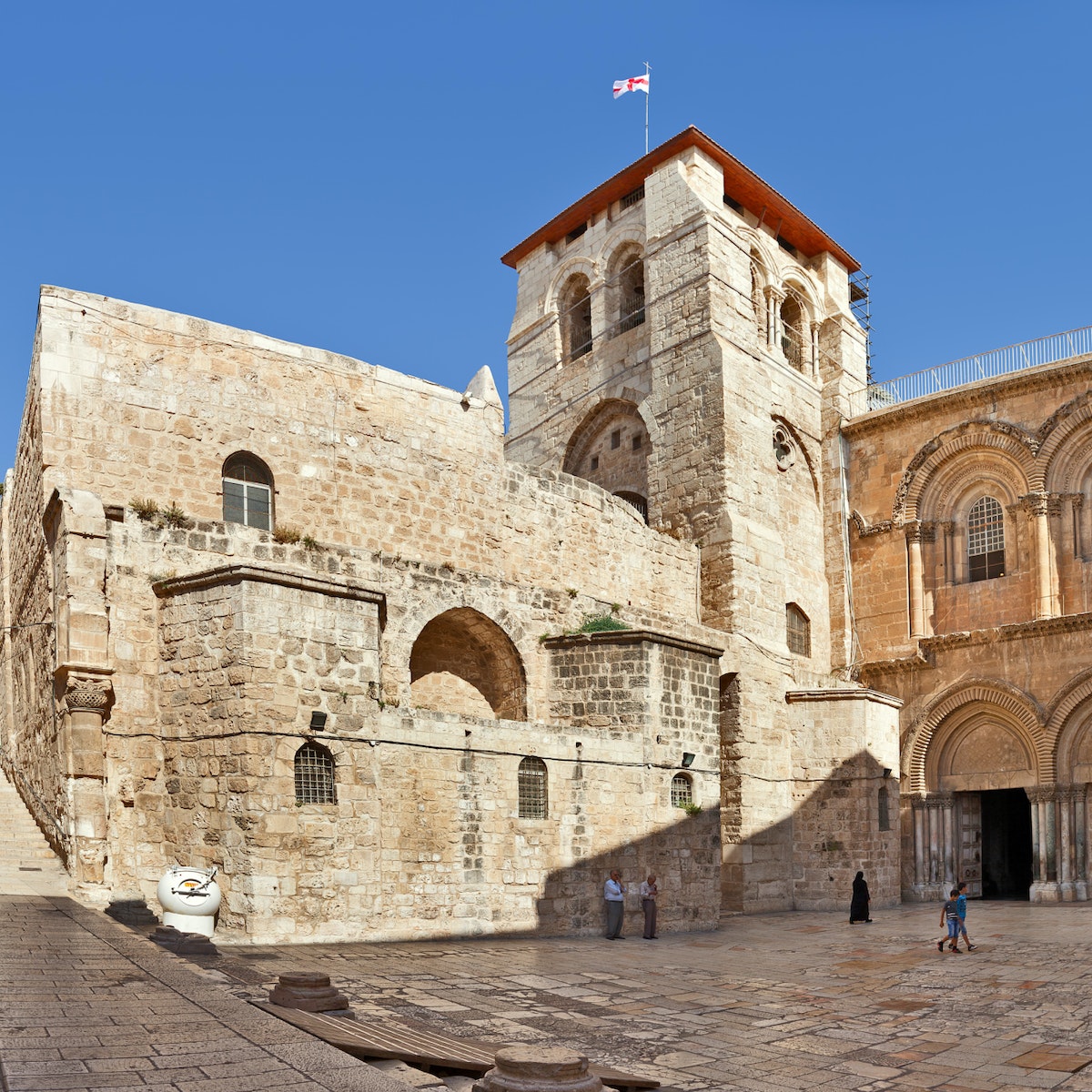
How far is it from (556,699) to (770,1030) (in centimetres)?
853

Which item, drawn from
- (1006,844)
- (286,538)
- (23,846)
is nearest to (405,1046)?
(23,846)

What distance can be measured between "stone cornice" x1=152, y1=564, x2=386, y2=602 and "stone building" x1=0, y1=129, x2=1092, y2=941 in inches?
1.9

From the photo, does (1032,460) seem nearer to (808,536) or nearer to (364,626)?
(808,536)

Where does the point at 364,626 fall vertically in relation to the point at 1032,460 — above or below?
below

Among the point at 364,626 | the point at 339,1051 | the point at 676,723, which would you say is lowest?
the point at 339,1051

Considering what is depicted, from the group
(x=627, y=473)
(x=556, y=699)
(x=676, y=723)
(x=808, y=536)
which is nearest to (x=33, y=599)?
(x=556, y=699)

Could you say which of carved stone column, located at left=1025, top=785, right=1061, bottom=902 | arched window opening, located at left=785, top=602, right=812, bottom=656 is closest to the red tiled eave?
arched window opening, located at left=785, top=602, right=812, bottom=656

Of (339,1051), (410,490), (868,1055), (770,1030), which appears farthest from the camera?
(410,490)

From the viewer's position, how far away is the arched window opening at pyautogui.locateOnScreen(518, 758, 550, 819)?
14531mm

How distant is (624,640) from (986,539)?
10660 millimetres

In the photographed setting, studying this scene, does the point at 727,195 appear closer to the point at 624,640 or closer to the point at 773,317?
the point at 773,317

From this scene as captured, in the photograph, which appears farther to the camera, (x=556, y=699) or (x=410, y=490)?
(x=410, y=490)

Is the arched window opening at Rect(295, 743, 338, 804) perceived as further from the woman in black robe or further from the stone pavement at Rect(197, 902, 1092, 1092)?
the woman in black robe

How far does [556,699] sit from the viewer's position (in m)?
Answer: 16.9
